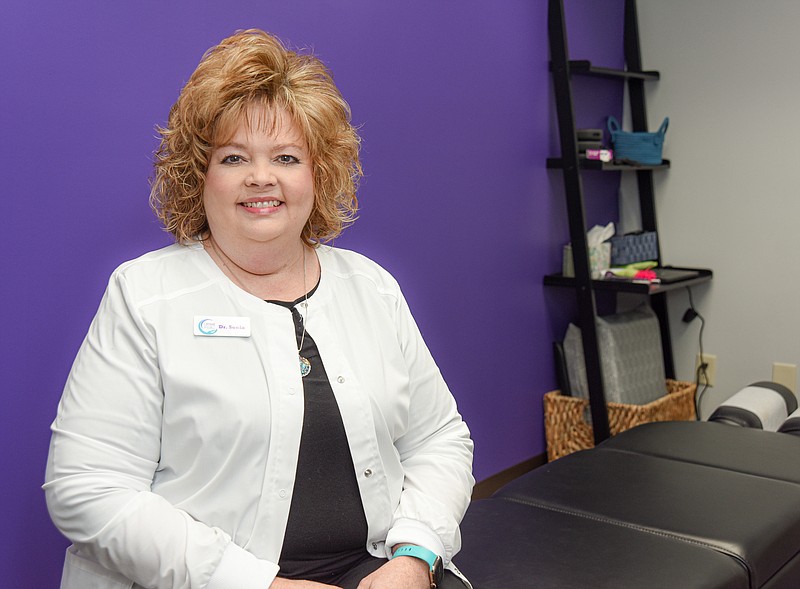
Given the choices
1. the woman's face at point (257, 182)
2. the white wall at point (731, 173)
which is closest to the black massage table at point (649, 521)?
the woman's face at point (257, 182)

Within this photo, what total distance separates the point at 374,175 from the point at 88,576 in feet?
5.17

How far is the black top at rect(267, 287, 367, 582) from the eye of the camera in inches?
58.3

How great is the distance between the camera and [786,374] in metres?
3.60

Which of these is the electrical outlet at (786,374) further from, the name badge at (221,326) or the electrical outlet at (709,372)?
the name badge at (221,326)

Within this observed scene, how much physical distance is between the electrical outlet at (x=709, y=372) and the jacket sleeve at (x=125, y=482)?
2.87 metres

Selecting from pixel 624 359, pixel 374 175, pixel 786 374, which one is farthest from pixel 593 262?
pixel 374 175

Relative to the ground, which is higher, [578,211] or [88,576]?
[578,211]

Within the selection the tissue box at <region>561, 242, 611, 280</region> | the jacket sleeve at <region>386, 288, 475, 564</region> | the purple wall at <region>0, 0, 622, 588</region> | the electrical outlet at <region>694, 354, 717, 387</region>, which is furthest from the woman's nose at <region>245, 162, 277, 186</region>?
the electrical outlet at <region>694, 354, 717, 387</region>

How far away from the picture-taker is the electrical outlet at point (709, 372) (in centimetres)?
381

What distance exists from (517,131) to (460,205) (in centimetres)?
43

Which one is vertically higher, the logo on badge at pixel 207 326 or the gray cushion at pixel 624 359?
the logo on badge at pixel 207 326

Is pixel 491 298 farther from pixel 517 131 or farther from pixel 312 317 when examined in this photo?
pixel 312 317

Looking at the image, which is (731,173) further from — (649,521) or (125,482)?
(125,482)

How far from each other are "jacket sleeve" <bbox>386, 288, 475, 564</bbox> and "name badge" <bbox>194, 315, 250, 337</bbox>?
0.34 m
